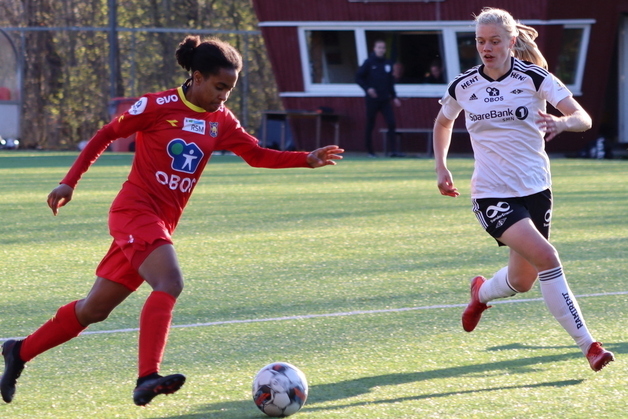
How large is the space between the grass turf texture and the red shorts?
1.74 feet

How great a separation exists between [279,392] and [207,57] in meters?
1.47

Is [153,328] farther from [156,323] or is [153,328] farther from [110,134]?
[110,134]

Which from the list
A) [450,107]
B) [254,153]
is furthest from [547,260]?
[254,153]

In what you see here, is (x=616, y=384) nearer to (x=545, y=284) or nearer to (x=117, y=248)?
(x=545, y=284)

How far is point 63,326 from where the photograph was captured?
448cm

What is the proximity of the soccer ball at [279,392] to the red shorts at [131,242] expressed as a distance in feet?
2.23

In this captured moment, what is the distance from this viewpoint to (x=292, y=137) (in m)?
24.7

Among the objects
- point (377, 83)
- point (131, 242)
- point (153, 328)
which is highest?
point (131, 242)

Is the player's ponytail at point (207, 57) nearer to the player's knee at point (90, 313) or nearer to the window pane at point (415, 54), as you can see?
the player's knee at point (90, 313)

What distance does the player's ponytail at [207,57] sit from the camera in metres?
4.51

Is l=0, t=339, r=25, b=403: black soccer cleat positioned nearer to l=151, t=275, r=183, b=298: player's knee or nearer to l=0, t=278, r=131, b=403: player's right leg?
l=0, t=278, r=131, b=403: player's right leg

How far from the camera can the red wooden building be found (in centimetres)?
2348

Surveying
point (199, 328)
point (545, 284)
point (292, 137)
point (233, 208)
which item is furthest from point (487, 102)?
point (292, 137)

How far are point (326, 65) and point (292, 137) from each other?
1986 mm
